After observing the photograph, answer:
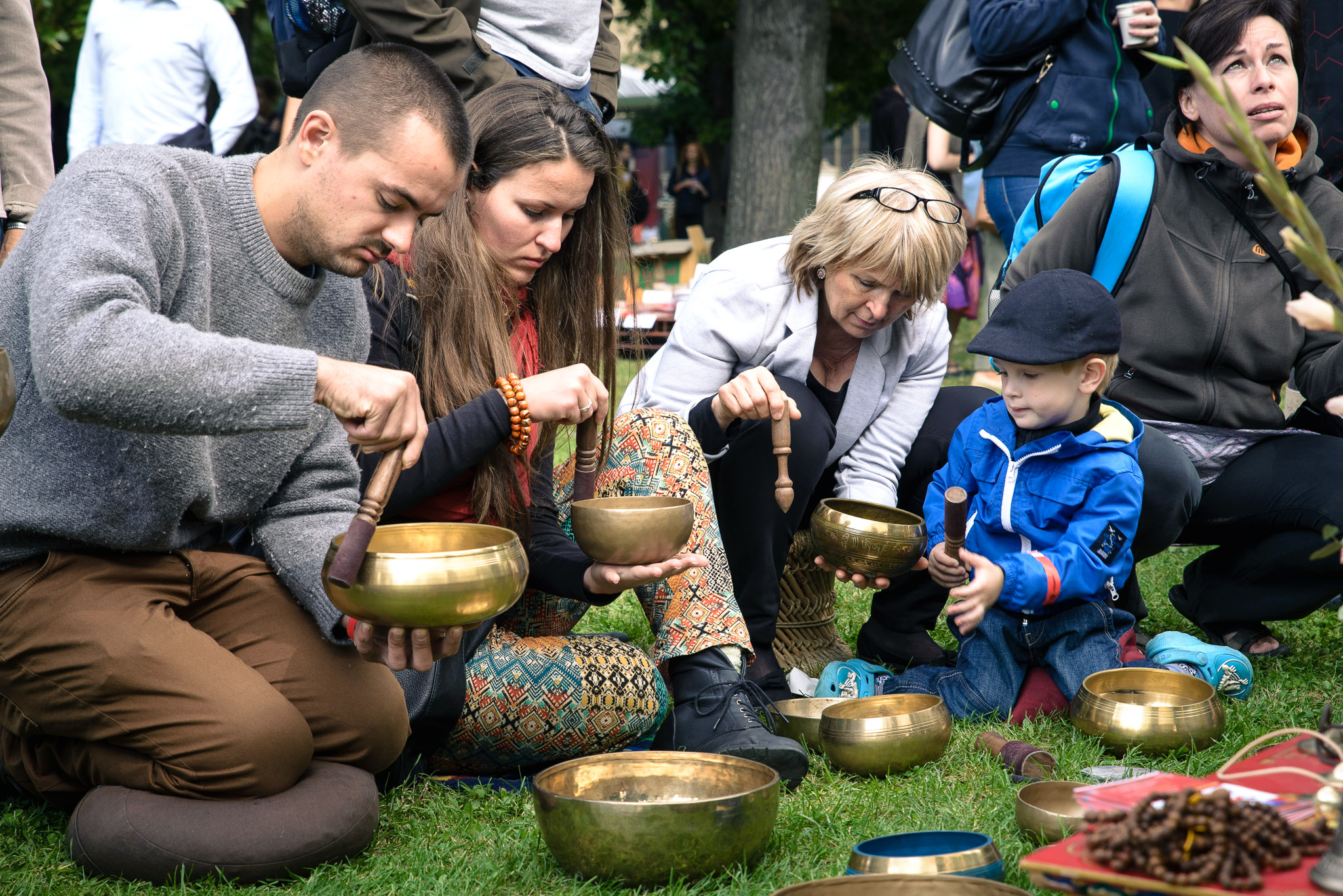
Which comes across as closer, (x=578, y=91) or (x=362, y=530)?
(x=362, y=530)

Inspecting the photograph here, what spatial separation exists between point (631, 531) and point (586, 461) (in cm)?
23

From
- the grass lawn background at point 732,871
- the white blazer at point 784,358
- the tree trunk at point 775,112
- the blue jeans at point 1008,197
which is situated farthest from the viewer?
the tree trunk at point 775,112

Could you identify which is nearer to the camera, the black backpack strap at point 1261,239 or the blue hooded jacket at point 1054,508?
the blue hooded jacket at point 1054,508

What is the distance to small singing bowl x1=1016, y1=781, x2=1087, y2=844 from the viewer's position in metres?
2.31

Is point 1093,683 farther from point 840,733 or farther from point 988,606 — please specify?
point 840,733

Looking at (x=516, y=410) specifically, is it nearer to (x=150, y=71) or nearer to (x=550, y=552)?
(x=550, y=552)

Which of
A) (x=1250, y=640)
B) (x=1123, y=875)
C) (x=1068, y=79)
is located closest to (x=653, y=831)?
(x=1123, y=875)

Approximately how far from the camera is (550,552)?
3020 mm

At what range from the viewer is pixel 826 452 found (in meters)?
3.45

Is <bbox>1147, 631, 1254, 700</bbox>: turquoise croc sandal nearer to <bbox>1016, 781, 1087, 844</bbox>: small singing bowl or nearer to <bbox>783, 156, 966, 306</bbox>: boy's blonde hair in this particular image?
<bbox>1016, 781, 1087, 844</bbox>: small singing bowl

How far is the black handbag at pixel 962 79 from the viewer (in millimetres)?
4836

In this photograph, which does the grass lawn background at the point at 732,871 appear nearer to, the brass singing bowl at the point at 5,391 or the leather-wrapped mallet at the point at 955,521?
the leather-wrapped mallet at the point at 955,521

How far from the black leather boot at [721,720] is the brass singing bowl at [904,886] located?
692 millimetres

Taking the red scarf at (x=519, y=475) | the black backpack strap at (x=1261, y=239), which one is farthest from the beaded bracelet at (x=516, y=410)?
the black backpack strap at (x=1261, y=239)
